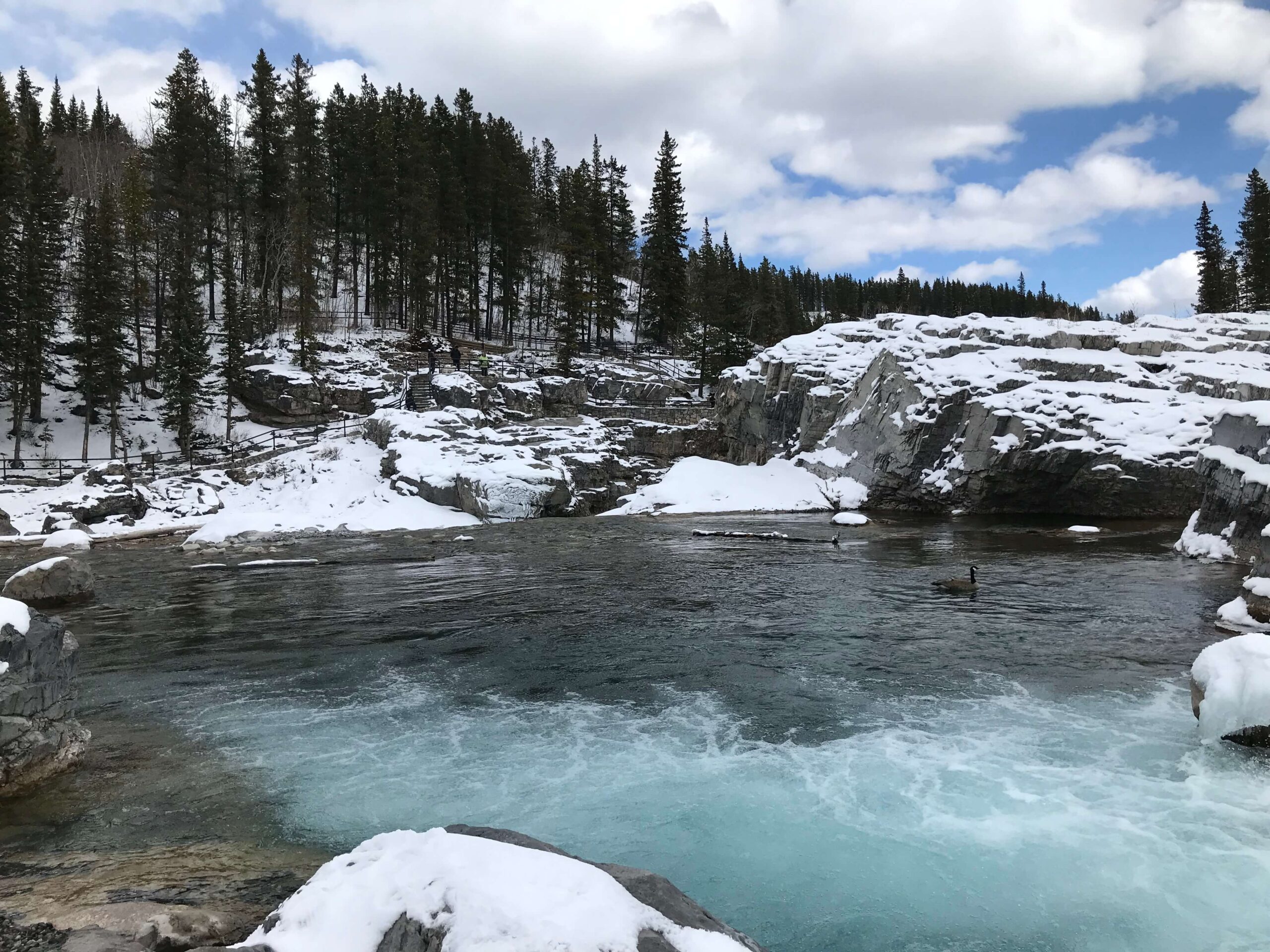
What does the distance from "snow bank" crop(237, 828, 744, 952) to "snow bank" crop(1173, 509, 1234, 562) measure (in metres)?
22.0

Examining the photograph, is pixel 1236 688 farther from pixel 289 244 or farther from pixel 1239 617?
pixel 289 244

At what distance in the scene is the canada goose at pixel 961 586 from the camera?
646 inches

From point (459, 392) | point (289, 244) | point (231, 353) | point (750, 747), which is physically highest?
point (289, 244)

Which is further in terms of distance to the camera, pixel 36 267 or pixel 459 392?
pixel 459 392

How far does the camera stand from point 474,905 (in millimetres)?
3398

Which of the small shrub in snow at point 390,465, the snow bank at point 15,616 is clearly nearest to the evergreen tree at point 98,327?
the small shrub in snow at point 390,465

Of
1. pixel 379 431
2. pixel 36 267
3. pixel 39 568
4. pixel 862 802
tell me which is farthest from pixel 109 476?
pixel 862 802

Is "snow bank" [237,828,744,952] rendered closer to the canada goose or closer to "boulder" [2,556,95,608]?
the canada goose

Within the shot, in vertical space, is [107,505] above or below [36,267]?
below

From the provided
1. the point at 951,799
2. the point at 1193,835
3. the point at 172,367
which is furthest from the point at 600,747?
the point at 172,367

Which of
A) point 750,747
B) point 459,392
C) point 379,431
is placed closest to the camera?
point 750,747

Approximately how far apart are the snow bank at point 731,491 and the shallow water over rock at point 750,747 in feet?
54.9

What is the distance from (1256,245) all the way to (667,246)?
1990 inches

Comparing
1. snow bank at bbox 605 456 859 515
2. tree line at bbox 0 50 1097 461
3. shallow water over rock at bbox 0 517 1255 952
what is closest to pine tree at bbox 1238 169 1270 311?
tree line at bbox 0 50 1097 461
